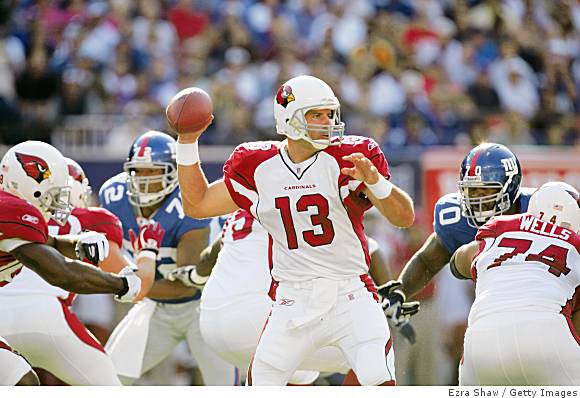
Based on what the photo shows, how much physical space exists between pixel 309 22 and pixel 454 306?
3.91 m

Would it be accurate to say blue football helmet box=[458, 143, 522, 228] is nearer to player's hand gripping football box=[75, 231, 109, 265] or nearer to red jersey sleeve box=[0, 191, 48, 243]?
player's hand gripping football box=[75, 231, 109, 265]

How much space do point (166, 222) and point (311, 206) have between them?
1.74 m

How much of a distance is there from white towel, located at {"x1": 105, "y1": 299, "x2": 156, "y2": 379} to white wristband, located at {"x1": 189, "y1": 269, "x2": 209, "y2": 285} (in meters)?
0.53

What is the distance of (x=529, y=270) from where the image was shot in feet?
15.7

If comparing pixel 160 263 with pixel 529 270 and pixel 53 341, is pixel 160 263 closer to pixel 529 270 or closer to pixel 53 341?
pixel 53 341

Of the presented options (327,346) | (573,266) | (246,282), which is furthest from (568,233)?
(246,282)

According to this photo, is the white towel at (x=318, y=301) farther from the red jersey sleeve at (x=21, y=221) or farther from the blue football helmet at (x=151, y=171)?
the blue football helmet at (x=151, y=171)

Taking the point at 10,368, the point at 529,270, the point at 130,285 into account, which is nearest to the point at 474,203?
the point at 529,270

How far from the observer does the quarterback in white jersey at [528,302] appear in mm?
4695

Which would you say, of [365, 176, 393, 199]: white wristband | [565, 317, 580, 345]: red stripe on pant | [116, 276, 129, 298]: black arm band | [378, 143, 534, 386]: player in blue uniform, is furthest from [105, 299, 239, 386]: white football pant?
[565, 317, 580, 345]: red stripe on pant

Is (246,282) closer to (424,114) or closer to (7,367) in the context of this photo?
(7,367)

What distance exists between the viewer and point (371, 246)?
19.9 feet

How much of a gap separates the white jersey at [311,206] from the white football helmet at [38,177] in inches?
34.0

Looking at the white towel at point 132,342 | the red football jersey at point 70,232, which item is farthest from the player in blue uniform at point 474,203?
the white towel at point 132,342
